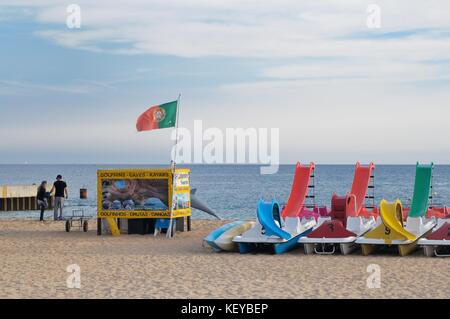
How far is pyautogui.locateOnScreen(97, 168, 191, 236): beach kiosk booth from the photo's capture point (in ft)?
68.2

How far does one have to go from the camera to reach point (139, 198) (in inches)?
822

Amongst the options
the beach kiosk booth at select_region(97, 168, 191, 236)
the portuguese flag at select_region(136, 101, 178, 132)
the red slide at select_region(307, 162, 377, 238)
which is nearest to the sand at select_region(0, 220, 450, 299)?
the red slide at select_region(307, 162, 377, 238)

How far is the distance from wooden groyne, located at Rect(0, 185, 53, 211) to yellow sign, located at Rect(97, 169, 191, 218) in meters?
23.4

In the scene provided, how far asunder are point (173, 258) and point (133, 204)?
5.17 metres

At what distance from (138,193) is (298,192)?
446 centimetres

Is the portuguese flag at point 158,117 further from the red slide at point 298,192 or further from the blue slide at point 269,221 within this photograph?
the blue slide at point 269,221

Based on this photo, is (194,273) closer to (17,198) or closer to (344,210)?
(344,210)

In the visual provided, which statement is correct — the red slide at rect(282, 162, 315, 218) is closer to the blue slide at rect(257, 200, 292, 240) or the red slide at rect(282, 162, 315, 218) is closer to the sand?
the sand

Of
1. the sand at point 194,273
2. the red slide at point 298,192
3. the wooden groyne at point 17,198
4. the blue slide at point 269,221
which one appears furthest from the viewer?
the wooden groyne at point 17,198

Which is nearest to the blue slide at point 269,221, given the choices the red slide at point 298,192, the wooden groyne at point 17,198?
the red slide at point 298,192

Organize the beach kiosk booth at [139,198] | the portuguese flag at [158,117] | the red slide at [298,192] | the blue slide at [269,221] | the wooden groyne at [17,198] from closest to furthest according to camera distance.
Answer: the blue slide at [269,221] < the red slide at [298,192] < the portuguese flag at [158,117] < the beach kiosk booth at [139,198] < the wooden groyne at [17,198]

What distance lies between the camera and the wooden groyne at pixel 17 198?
44000mm

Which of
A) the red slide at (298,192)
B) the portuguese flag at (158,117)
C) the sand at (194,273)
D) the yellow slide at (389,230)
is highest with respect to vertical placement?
the portuguese flag at (158,117)

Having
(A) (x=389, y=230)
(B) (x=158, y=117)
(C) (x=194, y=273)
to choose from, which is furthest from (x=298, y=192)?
(C) (x=194, y=273)
